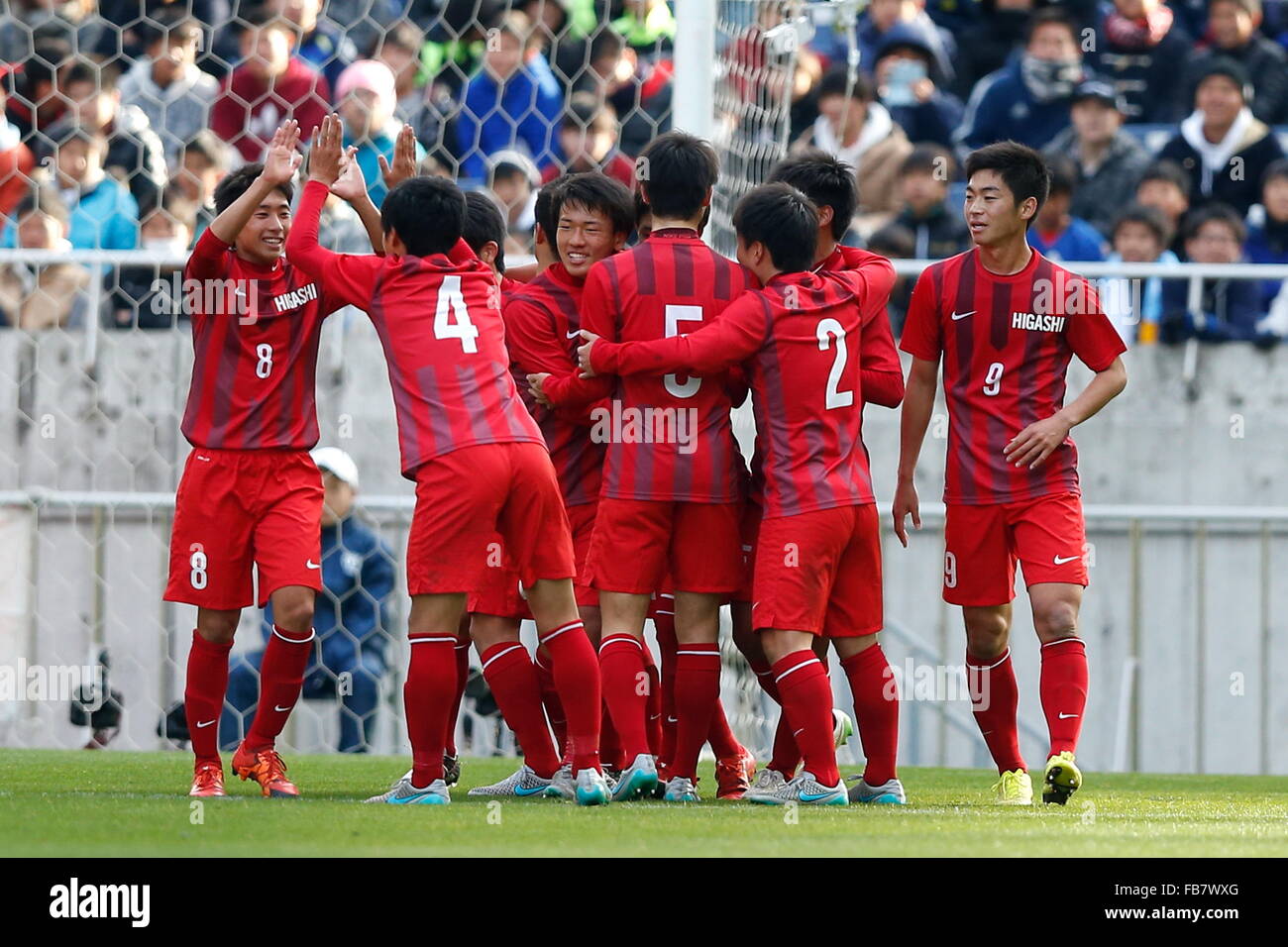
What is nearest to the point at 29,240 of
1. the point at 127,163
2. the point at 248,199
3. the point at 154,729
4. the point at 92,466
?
the point at 127,163

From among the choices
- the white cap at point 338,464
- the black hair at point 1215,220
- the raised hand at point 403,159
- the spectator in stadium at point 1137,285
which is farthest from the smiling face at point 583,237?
the black hair at point 1215,220

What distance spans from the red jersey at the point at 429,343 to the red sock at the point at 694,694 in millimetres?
722

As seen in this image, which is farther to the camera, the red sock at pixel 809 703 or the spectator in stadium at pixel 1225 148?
the spectator in stadium at pixel 1225 148

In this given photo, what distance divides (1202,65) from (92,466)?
6.04 metres

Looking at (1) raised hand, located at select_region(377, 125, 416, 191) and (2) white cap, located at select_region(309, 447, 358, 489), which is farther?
(2) white cap, located at select_region(309, 447, 358, 489)

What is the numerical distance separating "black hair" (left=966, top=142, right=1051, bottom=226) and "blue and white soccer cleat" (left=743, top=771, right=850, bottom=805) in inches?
65.8

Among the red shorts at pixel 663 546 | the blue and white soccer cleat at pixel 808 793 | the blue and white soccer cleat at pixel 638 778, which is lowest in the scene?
the blue and white soccer cleat at pixel 808 793

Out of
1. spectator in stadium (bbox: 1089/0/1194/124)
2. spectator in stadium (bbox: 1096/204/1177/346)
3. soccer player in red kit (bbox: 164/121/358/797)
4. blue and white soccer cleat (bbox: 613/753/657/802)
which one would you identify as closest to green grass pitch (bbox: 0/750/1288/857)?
blue and white soccer cleat (bbox: 613/753/657/802)

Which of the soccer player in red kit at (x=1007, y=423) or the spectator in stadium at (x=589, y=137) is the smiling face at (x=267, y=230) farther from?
the spectator in stadium at (x=589, y=137)

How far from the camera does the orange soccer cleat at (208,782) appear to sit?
16.8 ft

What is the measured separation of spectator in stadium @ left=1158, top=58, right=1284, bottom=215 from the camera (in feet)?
32.5

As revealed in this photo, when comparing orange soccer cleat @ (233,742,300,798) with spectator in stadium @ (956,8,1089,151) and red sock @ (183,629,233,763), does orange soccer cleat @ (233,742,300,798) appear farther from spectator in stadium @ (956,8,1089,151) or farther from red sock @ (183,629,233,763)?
spectator in stadium @ (956,8,1089,151)

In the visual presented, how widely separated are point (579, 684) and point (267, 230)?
150 cm
